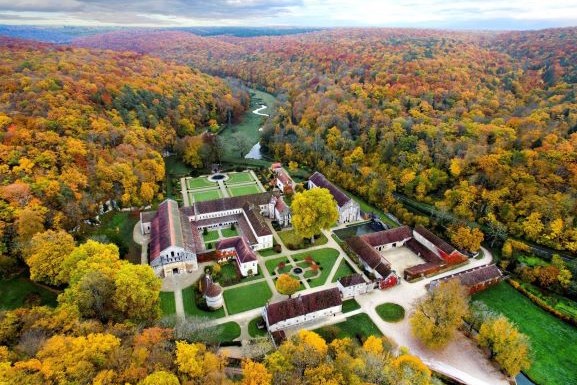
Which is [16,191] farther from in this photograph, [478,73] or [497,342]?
[478,73]

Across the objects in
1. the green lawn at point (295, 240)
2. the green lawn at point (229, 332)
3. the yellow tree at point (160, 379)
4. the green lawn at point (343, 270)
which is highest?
the yellow tree at point (160, 379)

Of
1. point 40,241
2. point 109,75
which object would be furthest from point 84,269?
point 109,75

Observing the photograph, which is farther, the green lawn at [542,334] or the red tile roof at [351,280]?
the red tile roof at [351,280]

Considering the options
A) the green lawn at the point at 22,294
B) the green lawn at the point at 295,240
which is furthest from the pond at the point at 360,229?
the green lawn at the point at 22,294

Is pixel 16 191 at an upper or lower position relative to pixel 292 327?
upper

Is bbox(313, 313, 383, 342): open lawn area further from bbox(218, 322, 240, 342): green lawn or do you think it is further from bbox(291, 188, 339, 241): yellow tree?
bbox(291, 188, 339, 241): yellow tree

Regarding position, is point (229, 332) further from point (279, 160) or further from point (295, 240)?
point (279, 160)

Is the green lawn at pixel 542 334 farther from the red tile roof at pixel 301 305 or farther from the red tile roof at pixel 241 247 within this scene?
the red tile roof at pixel 241 247
